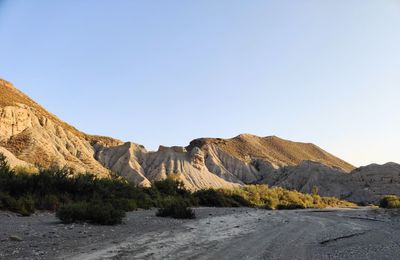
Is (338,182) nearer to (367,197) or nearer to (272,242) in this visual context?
(367,197)

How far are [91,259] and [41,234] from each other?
3330 millimetres

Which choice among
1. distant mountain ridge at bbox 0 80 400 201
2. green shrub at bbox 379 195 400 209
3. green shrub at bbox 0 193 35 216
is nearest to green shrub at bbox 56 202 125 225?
green shrub at bbox 0 193 35 216

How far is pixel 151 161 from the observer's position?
8038 centimetres

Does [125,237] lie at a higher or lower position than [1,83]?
lower

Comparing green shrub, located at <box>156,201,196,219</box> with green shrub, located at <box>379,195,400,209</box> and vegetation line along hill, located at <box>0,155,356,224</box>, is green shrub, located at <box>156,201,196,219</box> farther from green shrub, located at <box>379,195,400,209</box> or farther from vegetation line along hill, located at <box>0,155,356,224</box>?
green shrub, located at <box>379,195,400,209</box>

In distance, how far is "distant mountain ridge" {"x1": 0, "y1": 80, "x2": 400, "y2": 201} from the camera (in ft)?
179

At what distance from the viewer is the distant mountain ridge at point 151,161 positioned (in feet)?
179

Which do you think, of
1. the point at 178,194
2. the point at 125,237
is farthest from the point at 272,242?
the point at 178,194

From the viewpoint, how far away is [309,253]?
30.9 ft

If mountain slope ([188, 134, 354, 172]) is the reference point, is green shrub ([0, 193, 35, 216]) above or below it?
below

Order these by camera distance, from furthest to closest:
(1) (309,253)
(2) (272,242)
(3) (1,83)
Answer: (3) (1,83), (2) (272,242), (1) (309,253)

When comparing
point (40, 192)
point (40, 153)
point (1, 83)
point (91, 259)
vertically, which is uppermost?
point (1, 83)

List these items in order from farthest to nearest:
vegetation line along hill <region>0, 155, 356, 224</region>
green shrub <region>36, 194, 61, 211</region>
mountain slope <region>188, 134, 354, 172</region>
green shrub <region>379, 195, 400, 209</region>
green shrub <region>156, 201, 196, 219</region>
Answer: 1. mountain slope <region>188, 134, 354, 172</region>
2. green shrub <region>379, 195, 400, 209</region>
3. green shrub <region>156, 201, 196, 219</region>
4. green shrub <region>36, 194, 61, 211</region>
5. vegetation line along hill <region>0, 155, 356, 224</region>

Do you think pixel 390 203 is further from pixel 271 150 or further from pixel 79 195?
pixel 271 150
